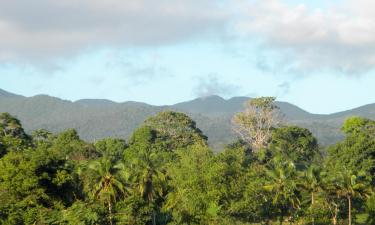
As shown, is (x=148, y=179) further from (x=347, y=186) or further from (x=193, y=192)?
(x=347, y=186)

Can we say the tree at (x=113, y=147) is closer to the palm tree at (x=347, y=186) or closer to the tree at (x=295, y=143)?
the tree at (x=295, y=143)

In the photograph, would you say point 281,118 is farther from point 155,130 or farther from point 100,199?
point 100,199

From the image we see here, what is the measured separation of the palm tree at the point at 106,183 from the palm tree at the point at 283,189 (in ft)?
61.0

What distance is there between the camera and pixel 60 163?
6812 cm

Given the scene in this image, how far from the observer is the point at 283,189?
85.3m

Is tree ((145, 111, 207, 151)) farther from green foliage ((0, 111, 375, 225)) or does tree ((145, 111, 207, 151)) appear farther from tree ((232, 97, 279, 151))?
green foliage ((0, 111, 375, 225))

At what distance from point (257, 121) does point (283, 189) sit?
254ft

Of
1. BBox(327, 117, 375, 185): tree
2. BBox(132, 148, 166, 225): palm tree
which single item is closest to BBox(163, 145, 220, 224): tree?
BBox(132, 148, 166, 225): palm tree

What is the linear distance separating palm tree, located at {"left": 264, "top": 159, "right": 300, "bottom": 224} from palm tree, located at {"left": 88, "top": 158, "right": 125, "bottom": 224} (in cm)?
1859

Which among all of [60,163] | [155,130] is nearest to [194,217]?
[60,163]

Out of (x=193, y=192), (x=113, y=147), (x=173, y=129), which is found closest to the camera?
(x=193, y=192)

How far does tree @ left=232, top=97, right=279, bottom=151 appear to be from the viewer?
162 m

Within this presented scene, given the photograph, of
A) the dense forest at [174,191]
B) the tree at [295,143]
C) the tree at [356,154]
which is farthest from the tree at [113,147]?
the dense forest at [174,191]

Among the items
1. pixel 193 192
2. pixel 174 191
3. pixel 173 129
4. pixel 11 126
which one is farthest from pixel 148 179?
pixel 173 129
